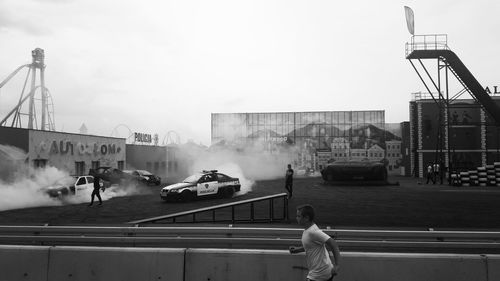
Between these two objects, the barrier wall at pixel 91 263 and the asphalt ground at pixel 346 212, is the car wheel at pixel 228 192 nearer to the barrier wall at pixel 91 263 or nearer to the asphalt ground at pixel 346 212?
the asphalt ground at pixel 346 212

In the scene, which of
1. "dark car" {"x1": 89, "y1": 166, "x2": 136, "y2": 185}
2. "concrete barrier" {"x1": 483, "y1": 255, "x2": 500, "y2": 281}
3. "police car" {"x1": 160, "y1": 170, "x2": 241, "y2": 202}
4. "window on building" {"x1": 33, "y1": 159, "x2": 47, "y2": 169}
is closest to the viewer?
"concrete barrier" {"x1": 483, "y1": 255, "x2": 500, "y2": 281}

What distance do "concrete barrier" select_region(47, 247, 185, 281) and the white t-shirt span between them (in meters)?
2.21

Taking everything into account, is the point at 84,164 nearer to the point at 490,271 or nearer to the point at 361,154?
the point at 490,271

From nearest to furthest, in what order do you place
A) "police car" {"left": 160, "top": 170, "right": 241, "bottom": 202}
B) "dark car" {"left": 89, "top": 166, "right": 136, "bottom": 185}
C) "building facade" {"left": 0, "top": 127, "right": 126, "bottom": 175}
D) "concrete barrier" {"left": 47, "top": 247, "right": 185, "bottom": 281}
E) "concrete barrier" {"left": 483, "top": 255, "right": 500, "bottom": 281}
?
"concrete barrier" {"left": 483, "top": 255, "right": 500, "bottom": 281}, "concrete barrier" {"left": 47, "top": 247, "right": 185, "bottom": 281}, "police car" {"left": 160, "top": 170, "right": 241, "bottom": 202}, "dark car" {"left": 89, "top": 166, "right": 136, "bottom": 185}, "building facade" {"left": 0, "top": 127, "right": 126, "bottom": 175}

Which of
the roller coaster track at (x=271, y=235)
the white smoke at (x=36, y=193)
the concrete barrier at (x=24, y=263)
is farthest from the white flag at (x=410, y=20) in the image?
the concrete barrier at (x=24, y=263)

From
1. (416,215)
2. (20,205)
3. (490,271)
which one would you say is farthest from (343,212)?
(20,205)

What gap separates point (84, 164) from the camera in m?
36.7

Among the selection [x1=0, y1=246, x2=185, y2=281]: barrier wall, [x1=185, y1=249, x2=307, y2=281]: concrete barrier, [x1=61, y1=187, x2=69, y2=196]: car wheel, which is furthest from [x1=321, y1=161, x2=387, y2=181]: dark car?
[x1=0, y1=246, x2=185, y2=281]: barrier wall

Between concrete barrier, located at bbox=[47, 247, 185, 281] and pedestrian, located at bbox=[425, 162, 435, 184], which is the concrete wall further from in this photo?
pedestrian, located at bbox=[425, 162, 435, 184]

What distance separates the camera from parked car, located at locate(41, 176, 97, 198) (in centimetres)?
2106

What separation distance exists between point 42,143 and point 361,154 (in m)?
56.7

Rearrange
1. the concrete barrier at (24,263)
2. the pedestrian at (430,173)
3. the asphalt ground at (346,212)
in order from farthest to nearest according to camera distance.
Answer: the pedestrian at (430,173)
the asphalt ground at (346,212)
the concrete barrier at (24,263)

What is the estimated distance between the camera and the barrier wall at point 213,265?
5.91 m

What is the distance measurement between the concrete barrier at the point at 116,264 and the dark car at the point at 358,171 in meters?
28.7
